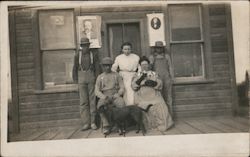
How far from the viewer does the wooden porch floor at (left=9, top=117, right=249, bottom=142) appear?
1.99 m

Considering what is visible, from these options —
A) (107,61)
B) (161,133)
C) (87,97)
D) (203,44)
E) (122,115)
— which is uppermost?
(203,44)

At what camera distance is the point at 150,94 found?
2141 millimetres

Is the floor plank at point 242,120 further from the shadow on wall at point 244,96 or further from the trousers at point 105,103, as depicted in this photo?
the trousers at point 105,103

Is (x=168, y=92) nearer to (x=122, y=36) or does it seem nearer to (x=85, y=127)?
(x=122, y=36)

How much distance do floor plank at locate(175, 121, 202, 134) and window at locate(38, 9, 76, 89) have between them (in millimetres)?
828

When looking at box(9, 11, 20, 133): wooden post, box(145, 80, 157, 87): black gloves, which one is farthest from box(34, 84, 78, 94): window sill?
→ box(145, 80, 157, 87): black gloves

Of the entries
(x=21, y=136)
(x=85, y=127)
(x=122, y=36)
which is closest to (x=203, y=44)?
(x=122, y=36)

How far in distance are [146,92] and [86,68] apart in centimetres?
46

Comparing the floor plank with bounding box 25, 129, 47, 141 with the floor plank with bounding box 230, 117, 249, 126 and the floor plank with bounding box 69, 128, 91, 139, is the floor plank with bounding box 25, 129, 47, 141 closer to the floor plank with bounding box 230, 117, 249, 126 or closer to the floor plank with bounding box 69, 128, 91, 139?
the floor plank with bounding box 69, 128, 91, 139

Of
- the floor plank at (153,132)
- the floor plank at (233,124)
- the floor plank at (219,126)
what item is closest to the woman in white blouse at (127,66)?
the floor plank at (153,132)

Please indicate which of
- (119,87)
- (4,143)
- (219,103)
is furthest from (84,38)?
(219,103)

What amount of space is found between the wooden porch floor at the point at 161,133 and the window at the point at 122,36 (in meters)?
0.60

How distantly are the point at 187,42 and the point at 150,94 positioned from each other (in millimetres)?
508

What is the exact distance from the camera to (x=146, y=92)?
84.2 inches
